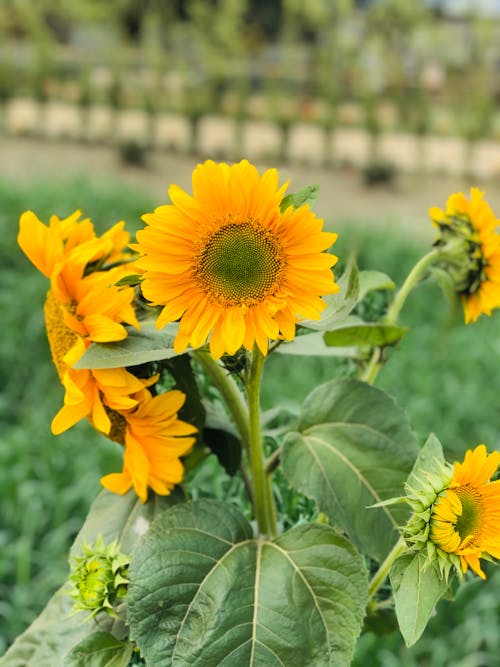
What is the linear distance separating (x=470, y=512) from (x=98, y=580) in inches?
7.9

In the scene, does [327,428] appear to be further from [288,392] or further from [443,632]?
[288,392]

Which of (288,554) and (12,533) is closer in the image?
(288,554)

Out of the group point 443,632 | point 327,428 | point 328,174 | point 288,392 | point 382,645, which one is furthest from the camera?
point 328,174

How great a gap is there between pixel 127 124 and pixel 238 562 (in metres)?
6.70

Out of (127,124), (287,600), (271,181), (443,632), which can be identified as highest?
(271,181)

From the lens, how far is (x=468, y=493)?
0.46 metres

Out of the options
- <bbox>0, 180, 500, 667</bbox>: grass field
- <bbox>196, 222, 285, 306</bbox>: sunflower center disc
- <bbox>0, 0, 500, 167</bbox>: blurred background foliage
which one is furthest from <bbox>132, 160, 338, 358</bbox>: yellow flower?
<bbox>0, 0, 500, 167</bbox>: blurred background foliage

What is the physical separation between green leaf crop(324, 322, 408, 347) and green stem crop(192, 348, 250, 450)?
2.5 inches

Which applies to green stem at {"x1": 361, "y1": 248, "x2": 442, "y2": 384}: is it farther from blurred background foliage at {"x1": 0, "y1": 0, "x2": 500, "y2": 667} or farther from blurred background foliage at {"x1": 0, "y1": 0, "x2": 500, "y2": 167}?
blurred background foliage at {"x1": 0, "y1": 0, "x2": 500, "y2": 167}

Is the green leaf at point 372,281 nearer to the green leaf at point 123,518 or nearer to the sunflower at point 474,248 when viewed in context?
the sunflower at point 474,248

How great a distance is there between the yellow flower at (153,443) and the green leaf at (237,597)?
0.03 meters

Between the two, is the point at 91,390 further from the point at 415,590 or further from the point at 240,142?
the point at 240,142

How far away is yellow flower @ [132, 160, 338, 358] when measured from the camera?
456mm

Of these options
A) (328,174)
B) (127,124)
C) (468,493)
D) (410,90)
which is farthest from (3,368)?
(410,90)
